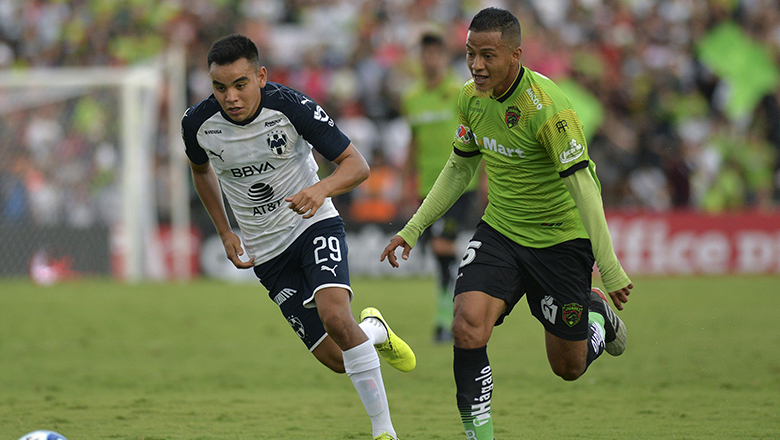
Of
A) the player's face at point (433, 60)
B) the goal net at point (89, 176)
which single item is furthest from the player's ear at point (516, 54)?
the goal net at point (89, 176)

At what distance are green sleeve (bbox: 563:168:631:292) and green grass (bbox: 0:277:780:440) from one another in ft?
3.87

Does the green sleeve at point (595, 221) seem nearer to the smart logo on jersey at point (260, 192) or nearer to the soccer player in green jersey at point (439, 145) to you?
the smart logo on jersey at point (260, 192)

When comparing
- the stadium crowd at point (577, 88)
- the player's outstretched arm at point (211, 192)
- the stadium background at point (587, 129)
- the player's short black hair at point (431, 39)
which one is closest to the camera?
the player's outstretched arm at point (211, 192)

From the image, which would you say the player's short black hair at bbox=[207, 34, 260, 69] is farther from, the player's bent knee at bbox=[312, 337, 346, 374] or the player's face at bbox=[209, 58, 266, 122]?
the player's bent knee at bbox=[312, 337, 346, 374]

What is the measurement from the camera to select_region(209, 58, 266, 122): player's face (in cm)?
538

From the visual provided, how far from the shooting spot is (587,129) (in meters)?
16.5

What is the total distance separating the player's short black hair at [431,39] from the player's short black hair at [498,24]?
4.74 m

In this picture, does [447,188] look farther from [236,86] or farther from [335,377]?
[335,377]

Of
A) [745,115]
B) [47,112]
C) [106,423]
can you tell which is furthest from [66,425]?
[745,115]

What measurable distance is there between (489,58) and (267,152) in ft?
4.90

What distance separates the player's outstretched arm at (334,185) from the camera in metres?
5.12

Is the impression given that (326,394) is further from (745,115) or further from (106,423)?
(745,115)

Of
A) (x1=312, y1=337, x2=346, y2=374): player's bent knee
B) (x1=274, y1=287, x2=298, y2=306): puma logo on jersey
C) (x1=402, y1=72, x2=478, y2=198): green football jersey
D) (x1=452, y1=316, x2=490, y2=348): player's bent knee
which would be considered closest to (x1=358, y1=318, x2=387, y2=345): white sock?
(x1=312, y1=337, x2=346, y2=374): player's bent knee

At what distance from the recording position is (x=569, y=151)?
196 inches
